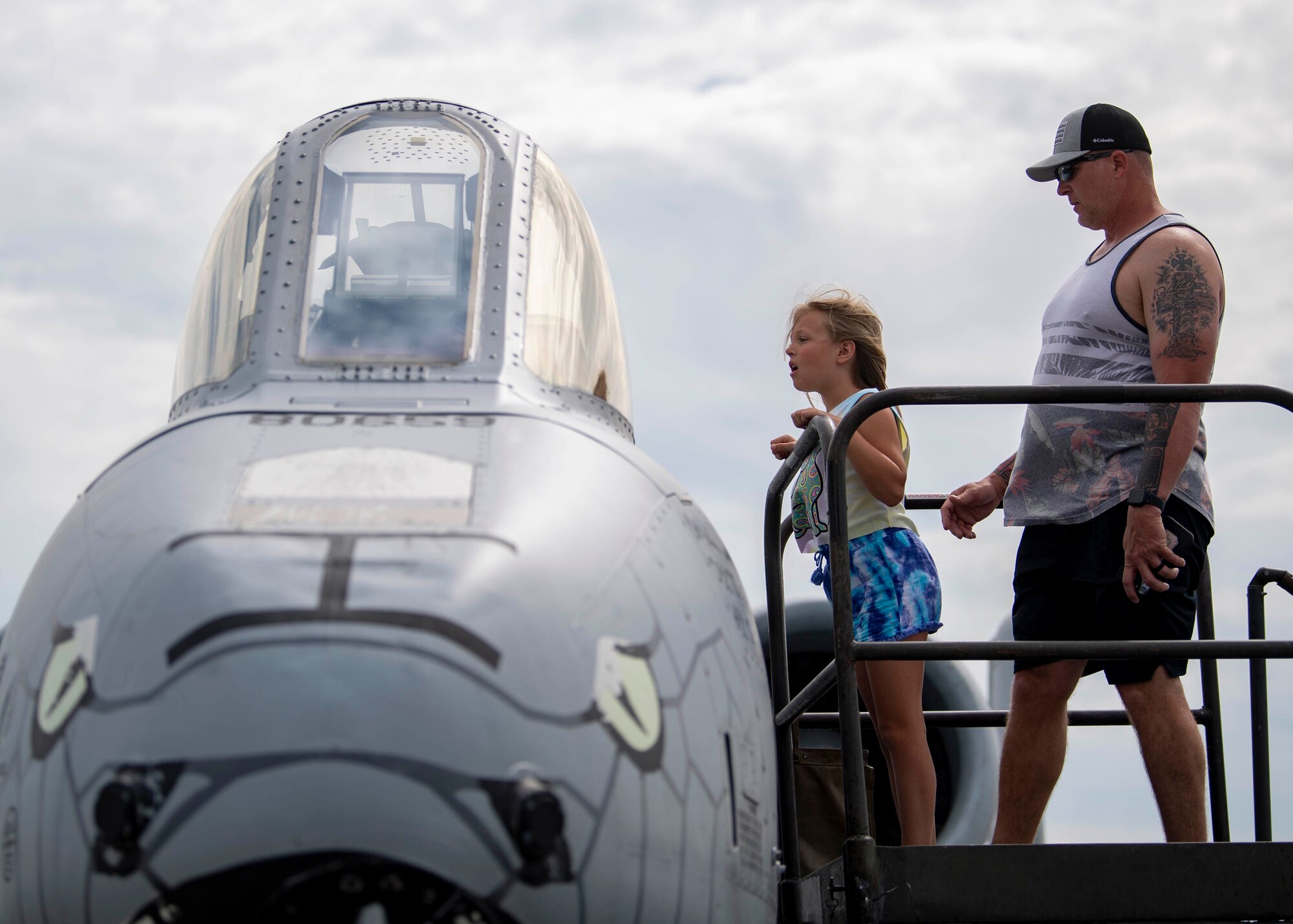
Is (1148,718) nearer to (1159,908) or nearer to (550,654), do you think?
(1159,908)

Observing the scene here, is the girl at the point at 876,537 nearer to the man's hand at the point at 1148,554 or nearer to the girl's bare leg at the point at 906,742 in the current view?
the girl's bare leg at the point at 906,742

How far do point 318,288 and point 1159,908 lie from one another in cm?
251

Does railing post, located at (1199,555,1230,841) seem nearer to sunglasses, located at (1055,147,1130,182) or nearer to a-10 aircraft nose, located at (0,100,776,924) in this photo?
sunglasses, located at (1055,147,1130,182)

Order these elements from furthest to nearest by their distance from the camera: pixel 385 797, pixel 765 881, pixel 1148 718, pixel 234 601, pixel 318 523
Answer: pixel 1148 718, pixel 765 881, pixel 318 523, pixel 234 601, pixel 385 797

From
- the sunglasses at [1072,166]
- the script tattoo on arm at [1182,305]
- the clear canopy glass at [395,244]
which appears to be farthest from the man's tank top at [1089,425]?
the clear canopy glass at [395,244]

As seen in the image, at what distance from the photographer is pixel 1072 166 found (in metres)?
4.65

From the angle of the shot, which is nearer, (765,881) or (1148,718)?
(765,881)

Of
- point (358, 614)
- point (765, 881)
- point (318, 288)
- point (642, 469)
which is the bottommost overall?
point (765, 881)

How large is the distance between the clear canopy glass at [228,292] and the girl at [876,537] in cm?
163

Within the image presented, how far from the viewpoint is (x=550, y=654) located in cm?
223

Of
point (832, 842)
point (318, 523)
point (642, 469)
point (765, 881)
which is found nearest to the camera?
point (318, 523)

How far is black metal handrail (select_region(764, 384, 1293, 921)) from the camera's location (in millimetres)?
3246

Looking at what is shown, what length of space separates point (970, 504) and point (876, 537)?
2.43 feet

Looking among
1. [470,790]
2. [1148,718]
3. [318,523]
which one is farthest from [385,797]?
[1148,718]
